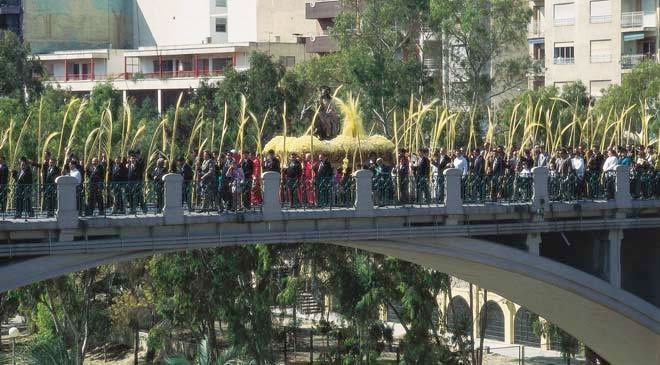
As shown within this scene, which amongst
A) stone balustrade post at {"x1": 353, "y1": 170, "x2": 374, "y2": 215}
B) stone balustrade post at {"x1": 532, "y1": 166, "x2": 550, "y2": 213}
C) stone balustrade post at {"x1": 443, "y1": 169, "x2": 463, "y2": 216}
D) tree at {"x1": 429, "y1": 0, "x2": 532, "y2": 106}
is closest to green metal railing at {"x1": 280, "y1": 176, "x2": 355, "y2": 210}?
stone balustrade post at {"x1": 353, "y1": 170, "x2": 374, "y2": 215}

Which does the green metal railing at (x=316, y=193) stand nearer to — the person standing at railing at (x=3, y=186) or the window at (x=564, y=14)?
the person standing at railing at (x=3, y=186)

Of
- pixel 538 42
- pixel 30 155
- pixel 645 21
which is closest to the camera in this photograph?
pixel 30 155

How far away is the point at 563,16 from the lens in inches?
3509

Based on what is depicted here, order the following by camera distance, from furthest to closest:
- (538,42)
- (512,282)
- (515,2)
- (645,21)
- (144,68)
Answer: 1. (144,68)
2. (538,42)
3. (645,21)
4. (515,2)
5. (512,282)

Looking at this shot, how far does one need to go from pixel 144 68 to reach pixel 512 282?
65.7m

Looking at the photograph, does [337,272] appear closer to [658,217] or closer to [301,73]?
[658,217]

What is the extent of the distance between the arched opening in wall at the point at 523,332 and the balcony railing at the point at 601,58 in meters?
24.8

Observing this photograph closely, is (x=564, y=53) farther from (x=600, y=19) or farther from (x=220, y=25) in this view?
(x=220, y=25)

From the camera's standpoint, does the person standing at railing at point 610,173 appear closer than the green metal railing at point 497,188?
No

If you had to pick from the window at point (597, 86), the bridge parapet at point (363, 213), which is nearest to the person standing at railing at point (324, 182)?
the bridge parapet at point (363, 213)

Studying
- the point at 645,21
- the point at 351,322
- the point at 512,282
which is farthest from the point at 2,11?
the point at 512,282

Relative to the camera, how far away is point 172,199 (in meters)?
36.9

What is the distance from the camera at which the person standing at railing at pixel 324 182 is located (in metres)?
39.5

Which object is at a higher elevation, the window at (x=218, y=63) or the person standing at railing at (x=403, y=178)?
the window at (x=218, y=63)
